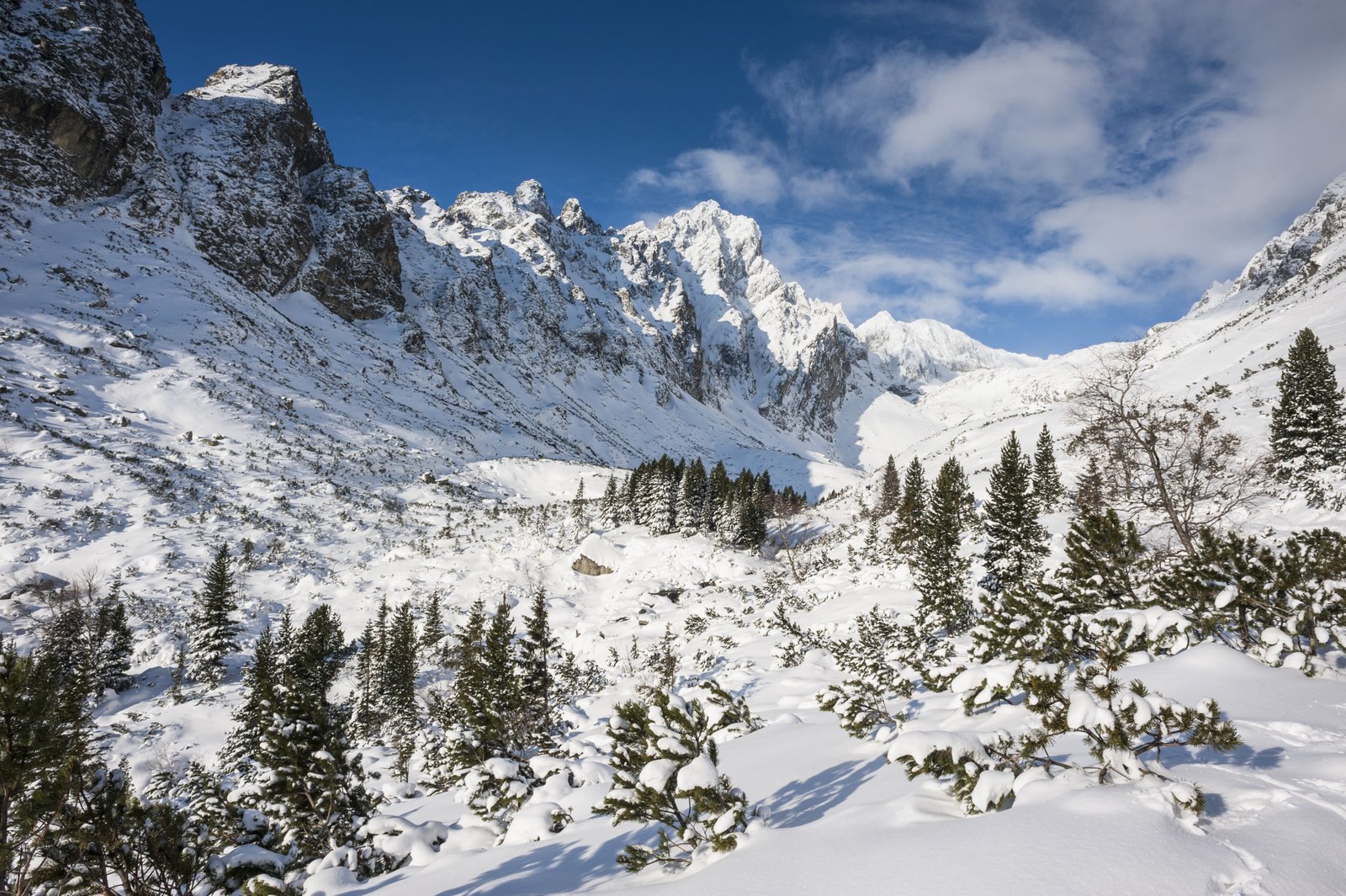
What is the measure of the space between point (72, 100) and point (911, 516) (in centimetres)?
13603

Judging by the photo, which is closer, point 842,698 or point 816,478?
point 842,698

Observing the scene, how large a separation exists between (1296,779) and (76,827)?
9.35m

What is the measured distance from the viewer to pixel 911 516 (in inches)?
1538

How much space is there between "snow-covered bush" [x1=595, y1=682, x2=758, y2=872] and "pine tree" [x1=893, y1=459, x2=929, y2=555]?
31.6 m

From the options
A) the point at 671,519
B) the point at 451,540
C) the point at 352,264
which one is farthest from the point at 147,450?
the point at 352,264

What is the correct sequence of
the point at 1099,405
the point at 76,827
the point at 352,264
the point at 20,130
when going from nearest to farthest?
the point at 76,827 → the point at 1099,405 → the point at 20,130 → the point at 352,264

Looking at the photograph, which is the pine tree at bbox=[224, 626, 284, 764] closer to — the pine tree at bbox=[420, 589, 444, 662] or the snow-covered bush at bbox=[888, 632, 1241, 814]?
the pine tree at bbox=[420, 589, 444, 662]

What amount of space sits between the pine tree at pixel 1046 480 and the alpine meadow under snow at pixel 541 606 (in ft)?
1.02

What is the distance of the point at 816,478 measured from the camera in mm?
123562

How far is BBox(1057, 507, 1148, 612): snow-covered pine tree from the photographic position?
912 cm

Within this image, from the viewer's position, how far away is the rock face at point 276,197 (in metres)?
101

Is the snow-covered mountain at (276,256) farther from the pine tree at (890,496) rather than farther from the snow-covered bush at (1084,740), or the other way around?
the snow-covered bush at (1084,740)

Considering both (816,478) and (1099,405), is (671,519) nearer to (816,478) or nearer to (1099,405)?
(1099,405)

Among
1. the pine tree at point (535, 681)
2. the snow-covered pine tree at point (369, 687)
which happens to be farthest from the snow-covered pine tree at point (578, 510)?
the pine tree at point (535, 681)
